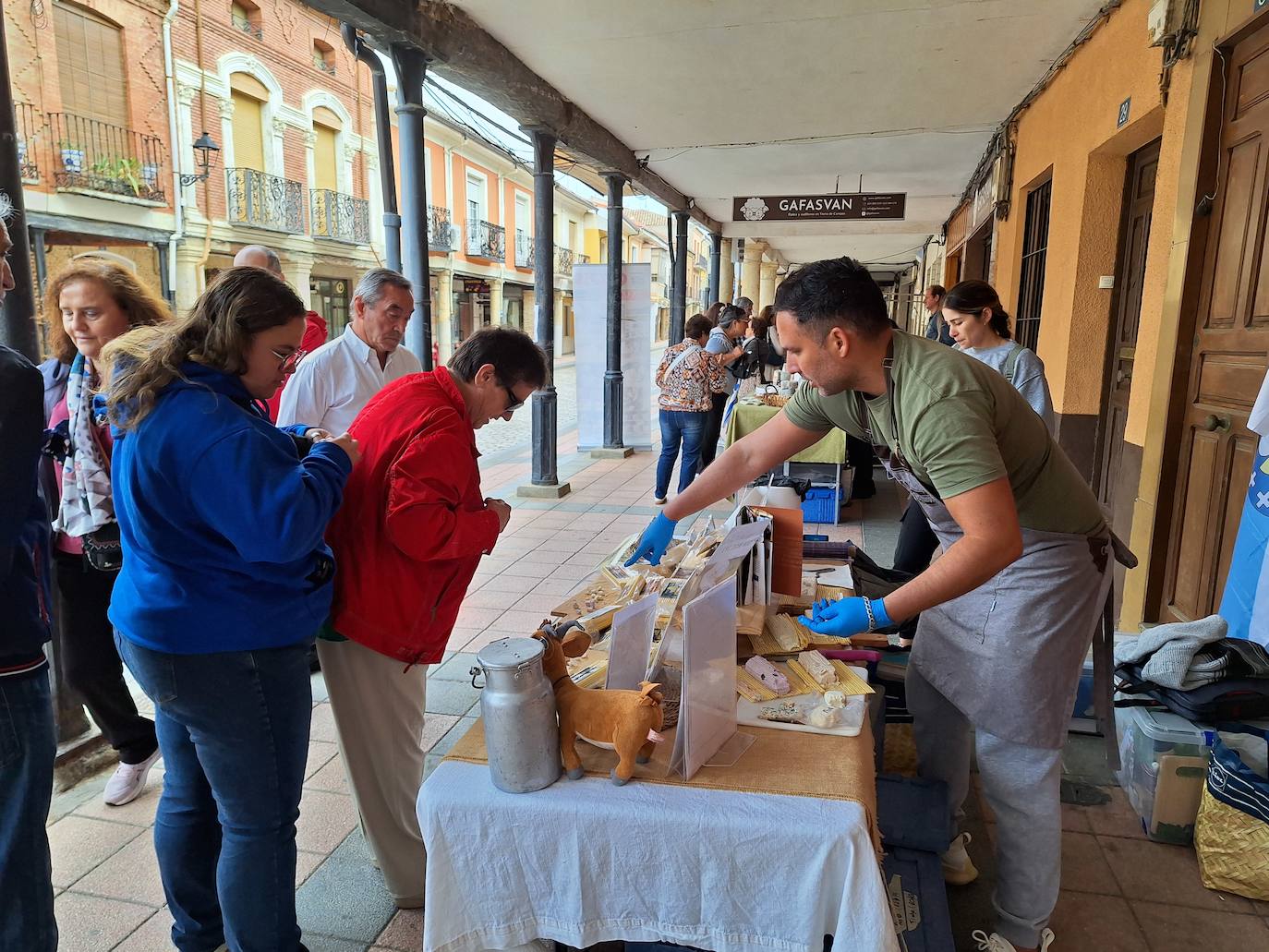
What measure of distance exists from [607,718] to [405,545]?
2.05 feet

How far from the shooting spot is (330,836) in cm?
236

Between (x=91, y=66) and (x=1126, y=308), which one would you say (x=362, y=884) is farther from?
(x=91, y=66)

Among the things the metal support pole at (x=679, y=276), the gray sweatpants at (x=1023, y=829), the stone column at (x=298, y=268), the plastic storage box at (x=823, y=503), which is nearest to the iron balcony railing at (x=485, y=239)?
the stone column at (x=298, y=268)

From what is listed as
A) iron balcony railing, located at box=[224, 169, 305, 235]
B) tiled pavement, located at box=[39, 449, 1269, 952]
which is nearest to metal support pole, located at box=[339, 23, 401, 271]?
tiled pavement, located at box=[39, 449, 1269, 952]

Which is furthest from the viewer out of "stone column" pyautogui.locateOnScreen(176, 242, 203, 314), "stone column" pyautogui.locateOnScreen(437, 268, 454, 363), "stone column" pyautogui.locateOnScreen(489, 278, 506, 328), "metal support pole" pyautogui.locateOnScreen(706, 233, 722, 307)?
"stone column" pyautogui.locateOnScreen(489, 278, 506, 328)

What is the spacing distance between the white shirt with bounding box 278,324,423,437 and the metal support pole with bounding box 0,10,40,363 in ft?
2.63

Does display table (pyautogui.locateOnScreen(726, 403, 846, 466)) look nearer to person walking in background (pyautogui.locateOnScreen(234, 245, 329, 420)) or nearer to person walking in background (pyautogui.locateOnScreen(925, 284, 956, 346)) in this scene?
person walking in background (pyautogui.locateOnScreen(925, 284, 956, 346))

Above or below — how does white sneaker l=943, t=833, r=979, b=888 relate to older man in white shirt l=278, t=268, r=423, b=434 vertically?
below

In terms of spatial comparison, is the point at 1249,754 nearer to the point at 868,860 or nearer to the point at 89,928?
the point at 868,860

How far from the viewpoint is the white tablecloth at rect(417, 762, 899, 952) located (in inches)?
49.6

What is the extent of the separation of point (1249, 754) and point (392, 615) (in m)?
2.45

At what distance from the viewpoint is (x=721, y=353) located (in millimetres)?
6445

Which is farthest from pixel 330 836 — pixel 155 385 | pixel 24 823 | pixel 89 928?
pixel 155 385

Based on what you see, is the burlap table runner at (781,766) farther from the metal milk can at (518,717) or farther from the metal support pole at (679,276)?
the metal support pole at (679,276)
